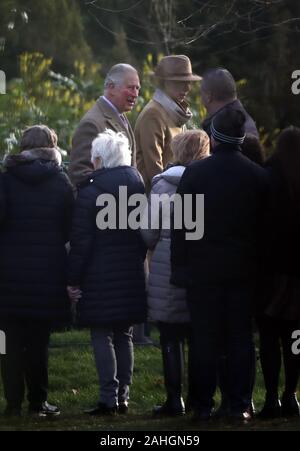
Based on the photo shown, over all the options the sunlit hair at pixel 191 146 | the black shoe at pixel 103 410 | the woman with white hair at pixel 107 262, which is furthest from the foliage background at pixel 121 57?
the black shoe at pixel 103 410

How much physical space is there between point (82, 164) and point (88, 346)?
2.23 metres

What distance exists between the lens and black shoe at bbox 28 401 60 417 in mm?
8414

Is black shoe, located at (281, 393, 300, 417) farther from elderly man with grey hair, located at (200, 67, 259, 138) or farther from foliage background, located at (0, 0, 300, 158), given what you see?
foliage background, located at (0, 0, 300, 158)

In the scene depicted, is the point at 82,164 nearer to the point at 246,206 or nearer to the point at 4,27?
the point at 246,206

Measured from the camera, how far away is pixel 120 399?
851 cm

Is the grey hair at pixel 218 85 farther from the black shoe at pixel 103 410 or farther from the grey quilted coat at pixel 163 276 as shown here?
the black shoe at pixel 103 410

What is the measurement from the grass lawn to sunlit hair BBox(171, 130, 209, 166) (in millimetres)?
1634

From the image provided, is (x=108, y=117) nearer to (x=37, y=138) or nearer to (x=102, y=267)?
(x=37, y=138)

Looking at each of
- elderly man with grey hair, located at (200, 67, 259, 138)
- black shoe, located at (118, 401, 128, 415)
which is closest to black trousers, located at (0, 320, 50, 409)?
black shoe, located at (118, 401, 128, 415)

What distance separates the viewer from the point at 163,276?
8227mm

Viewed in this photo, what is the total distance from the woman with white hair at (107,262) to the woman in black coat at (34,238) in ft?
0.40

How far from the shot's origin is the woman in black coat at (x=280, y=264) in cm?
811
